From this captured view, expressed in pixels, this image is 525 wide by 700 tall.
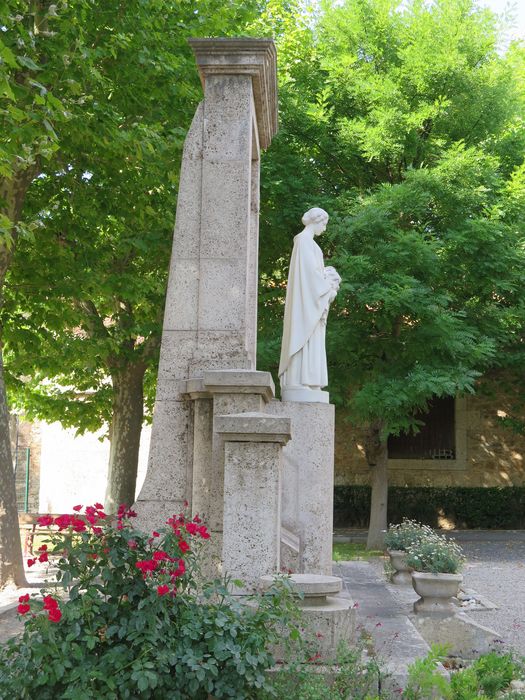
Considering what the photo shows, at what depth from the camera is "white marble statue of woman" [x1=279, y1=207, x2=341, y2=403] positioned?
732 centimetres

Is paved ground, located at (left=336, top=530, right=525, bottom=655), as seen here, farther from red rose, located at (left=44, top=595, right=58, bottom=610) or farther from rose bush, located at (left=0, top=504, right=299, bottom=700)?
red rose, located at (left=44, top=595, right=58, bottom=610)

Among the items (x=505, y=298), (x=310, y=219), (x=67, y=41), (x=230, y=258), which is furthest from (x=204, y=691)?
(x=505, y=298)

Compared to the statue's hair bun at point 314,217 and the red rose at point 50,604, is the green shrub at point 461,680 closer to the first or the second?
the red rose at point 50,604

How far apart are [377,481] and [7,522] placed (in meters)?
9.30

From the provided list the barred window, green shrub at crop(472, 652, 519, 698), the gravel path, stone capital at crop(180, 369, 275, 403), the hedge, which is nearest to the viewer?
green shrub at crop(472, 652, 519, 698)

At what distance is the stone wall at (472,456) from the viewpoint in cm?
2123

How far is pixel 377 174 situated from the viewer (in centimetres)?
1609

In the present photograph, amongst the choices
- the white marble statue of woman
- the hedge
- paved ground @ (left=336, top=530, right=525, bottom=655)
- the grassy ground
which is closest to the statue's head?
the white marble statue of woman

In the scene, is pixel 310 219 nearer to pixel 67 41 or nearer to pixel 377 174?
pixel 67 41

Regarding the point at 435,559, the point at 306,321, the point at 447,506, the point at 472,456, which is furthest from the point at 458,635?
the point at 472,456

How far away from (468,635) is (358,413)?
295 inches

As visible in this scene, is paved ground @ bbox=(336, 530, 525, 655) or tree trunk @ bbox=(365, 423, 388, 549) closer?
paved ground @ bbox=(336, 530, 525, 655)

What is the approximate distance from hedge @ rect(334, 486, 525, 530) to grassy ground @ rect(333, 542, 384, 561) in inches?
132

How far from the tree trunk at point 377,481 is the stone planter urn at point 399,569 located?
540 centimetres
